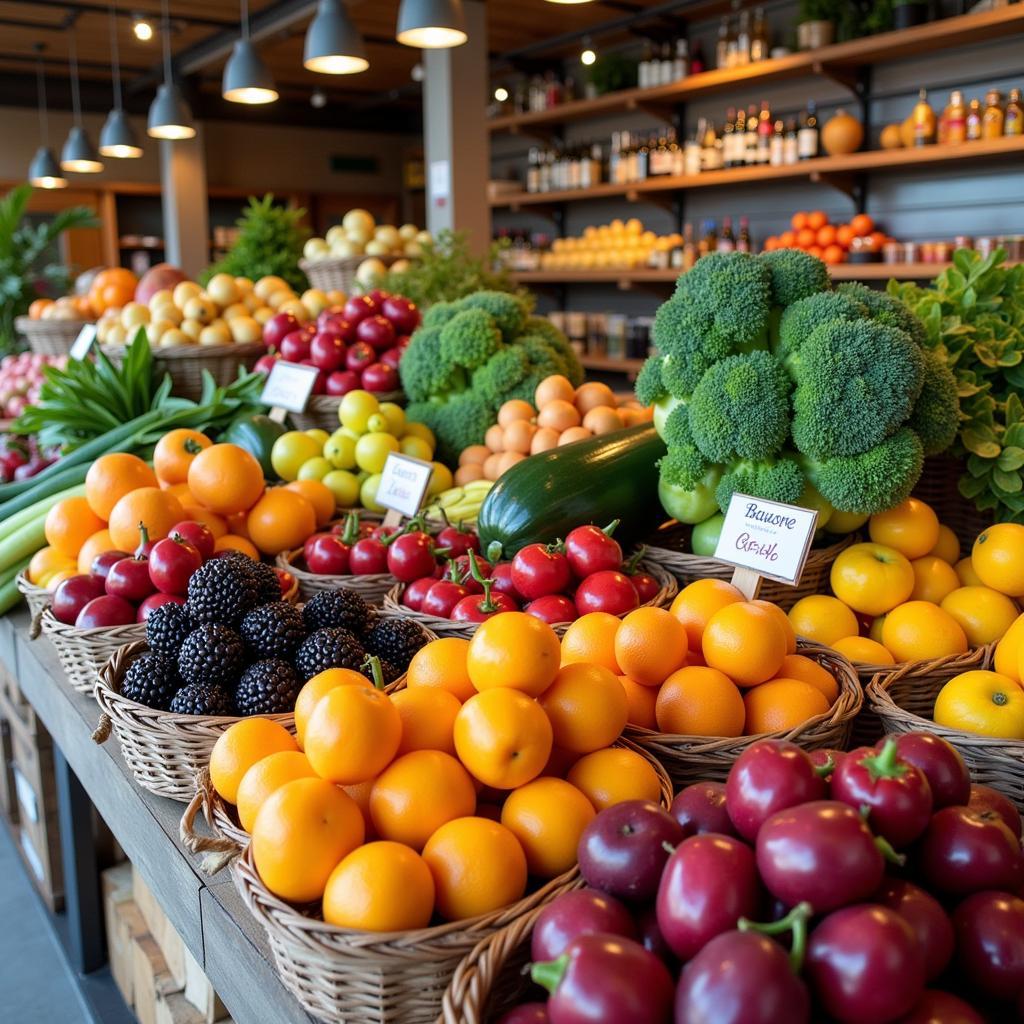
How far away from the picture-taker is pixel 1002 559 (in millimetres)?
1404

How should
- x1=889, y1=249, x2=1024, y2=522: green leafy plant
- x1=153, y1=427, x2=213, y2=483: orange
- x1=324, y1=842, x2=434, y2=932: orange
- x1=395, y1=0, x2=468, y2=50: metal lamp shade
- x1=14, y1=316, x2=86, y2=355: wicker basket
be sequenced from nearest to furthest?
x1=324, y1=842, x2=434, y2=932: orange
x1=889, y1=249, x2=1024, y2=522: green leafy plant
x1=153, y1=427, x2=213, y2=483: orange
x1=395, y1=0, x2=468, y2=50: metal lamp shade
x1=14, y1=316, x2=86, y2=355: wicker basket

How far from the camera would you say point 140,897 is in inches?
73.5

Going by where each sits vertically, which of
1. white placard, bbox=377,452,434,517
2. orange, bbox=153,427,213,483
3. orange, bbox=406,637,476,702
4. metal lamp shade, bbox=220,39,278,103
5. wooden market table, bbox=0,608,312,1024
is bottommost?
wooden market table, bbox=0,608,312,1024

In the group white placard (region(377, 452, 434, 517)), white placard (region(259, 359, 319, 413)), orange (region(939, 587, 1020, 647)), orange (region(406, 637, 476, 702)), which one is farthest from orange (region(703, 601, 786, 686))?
white placard (region(259, 359, 319, 413))

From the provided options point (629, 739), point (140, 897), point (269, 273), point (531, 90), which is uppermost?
point (531, 90)

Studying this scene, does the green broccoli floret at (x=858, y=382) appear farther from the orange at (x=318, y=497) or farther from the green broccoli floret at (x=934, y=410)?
the orange at (x=318, y=497)

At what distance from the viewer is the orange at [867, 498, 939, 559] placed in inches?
58.9

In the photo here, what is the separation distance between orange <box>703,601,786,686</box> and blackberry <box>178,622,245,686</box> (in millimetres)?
591

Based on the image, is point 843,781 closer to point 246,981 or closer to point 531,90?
point 246,981

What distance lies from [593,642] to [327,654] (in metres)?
0.33

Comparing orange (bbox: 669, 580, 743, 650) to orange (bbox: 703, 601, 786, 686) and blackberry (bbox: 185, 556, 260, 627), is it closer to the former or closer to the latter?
orange (bbox: 703, 601, 786, 686)

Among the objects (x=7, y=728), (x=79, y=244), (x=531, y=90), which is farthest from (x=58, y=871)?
(x=79, y=244)

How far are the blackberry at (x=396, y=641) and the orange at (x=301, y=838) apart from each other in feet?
1.49

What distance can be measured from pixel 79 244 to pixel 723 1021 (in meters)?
9.06
